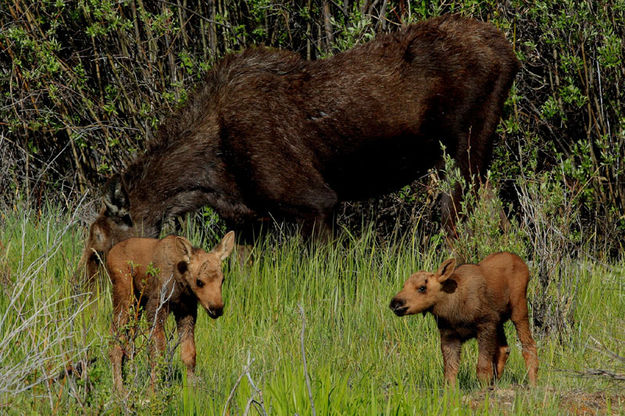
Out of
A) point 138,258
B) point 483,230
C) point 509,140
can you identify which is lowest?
point 509,140

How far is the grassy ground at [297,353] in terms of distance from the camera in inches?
147

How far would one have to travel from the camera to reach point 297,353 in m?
4.74

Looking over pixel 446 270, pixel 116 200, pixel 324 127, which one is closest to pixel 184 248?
pixel 446 270

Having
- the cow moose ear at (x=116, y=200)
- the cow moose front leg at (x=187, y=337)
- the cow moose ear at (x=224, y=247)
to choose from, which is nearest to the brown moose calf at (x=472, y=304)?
the cow moose ear at (x=224, y=247)

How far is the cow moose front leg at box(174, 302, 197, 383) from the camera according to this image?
13.0ft

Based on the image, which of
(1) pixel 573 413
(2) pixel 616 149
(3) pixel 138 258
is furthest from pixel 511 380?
(2) pixel 616 149

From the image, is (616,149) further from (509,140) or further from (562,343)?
(562,343)

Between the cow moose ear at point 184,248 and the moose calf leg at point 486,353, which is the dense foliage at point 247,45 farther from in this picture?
the cow moose ear at point 184,248

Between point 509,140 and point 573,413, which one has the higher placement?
point 573,413

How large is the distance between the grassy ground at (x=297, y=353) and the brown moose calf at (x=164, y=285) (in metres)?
0.10

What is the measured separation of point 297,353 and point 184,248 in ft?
3.81

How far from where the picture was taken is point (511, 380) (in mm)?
4562

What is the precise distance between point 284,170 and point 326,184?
425 millimetres

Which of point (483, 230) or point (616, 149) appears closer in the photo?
point (483, 230)
